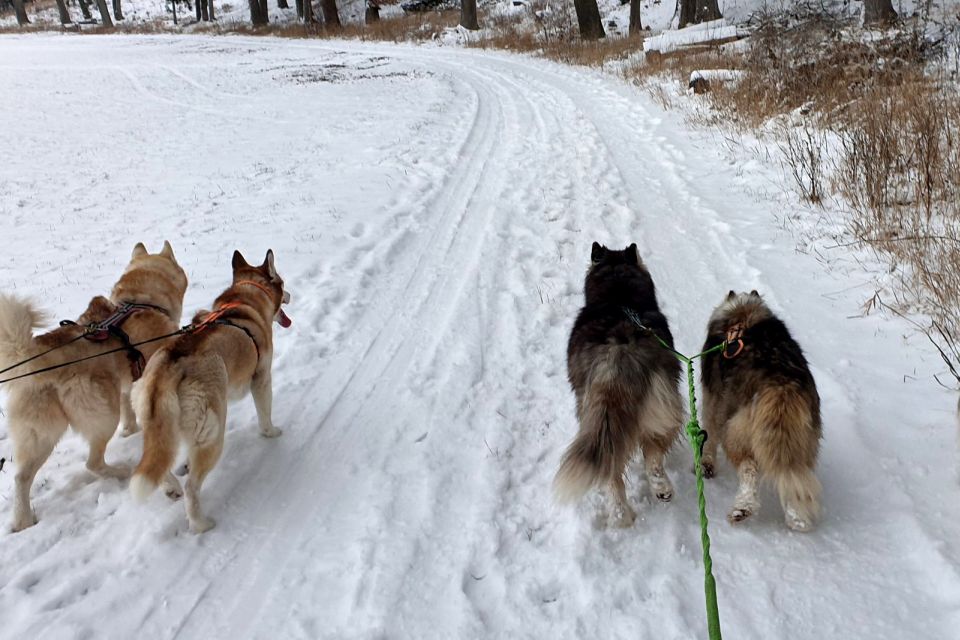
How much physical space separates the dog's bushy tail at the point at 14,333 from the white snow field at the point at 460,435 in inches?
36.5

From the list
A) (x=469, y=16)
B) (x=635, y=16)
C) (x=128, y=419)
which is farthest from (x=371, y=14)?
(x=128, y=419)

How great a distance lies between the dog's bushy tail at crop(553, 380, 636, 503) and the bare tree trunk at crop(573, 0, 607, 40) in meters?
25.0

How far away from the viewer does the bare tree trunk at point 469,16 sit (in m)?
30.7

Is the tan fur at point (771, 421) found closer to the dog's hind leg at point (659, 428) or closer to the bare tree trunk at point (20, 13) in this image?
the dog's hind leg at point (659, 428)

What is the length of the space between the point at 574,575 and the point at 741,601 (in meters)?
0.79

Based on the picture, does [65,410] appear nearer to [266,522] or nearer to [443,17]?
[266,522]

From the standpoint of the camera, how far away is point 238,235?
785 centimetres

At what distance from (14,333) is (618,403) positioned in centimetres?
342

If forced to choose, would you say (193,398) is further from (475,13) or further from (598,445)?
(475,13)

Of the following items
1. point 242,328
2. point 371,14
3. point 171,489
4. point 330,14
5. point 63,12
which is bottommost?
point 171,489

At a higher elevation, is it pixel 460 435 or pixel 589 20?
pixel 589 20

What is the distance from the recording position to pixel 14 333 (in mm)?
3207

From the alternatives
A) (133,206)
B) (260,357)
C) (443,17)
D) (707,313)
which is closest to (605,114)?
(707,313)

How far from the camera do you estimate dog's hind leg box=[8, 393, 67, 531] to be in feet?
10.5
